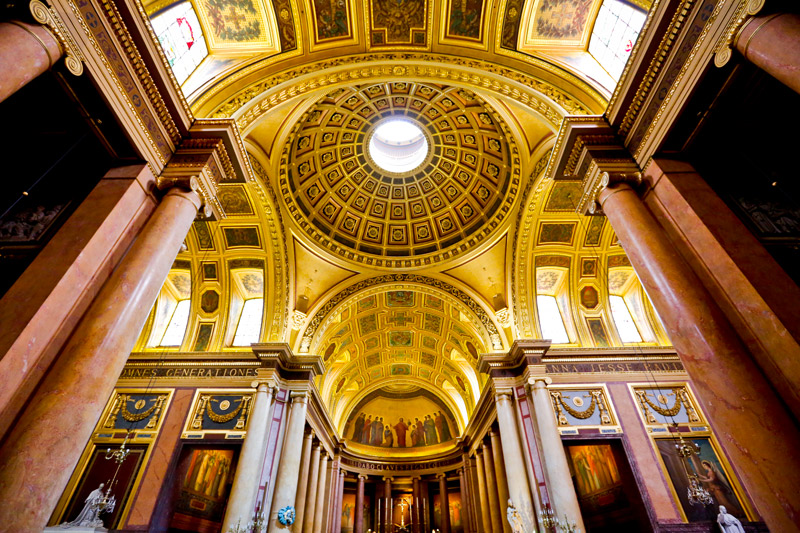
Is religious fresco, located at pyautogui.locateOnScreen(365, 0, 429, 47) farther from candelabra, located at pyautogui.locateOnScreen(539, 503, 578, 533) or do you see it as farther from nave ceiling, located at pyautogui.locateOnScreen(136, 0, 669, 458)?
candelabra, located at pyautogui.locateOnScreen(539, 503, 578, 533)

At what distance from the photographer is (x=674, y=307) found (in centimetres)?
511

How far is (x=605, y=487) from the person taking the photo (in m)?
11.7

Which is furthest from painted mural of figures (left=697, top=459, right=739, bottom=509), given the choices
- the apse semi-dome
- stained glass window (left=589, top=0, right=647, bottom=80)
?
stained glass window (left=589, top=0, right=647, bottom=80)

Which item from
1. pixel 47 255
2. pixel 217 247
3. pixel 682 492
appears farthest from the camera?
pixel 217 247

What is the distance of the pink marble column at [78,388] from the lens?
3705 millimetres

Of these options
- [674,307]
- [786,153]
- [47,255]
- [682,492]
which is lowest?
[682,492]

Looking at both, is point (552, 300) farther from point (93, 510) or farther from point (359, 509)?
point (93, 510)

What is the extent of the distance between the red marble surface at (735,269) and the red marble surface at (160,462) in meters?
14.7

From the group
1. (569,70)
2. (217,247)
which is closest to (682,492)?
(569,70)

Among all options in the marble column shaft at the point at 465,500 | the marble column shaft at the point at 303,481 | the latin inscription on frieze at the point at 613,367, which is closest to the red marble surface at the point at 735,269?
the latin inscription on frieze at the point at 613,367

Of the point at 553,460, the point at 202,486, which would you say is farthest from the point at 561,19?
the point at 202,486

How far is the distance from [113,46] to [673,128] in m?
8.72

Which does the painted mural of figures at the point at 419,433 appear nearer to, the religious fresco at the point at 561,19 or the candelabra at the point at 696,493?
the candelabra at the point at 696,493

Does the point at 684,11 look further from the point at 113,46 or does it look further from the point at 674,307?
the point at 113,46
